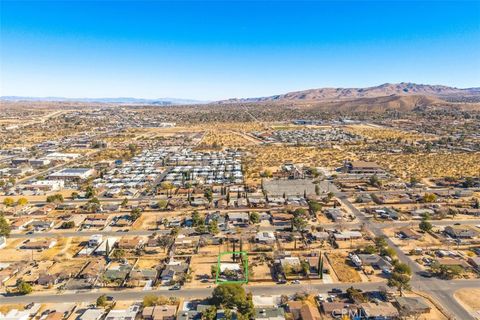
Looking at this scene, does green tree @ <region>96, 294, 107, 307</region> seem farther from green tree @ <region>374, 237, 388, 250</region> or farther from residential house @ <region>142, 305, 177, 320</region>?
→ green tree @ <region>374, 237, 388, 250</region>

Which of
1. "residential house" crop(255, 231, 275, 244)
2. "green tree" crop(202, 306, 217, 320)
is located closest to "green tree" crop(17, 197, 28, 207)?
"residential house" crop(255, 231, 275, 244)

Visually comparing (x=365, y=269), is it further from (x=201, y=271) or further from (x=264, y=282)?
(x=201, y=271)

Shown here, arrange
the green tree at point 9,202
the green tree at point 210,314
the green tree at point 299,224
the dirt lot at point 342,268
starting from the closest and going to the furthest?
the green tree at point 210,314 → the dirt lot at point 342,268 → the green tree at point 299,224 → the green tree at point 9,202

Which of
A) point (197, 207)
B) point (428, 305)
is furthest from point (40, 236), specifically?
point (428, 305)

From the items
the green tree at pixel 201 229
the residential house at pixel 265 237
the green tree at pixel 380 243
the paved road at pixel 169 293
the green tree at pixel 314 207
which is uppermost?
the green tree at pixel 314 207

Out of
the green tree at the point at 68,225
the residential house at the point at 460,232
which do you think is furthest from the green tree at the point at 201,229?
the residential house at the point at 460,232

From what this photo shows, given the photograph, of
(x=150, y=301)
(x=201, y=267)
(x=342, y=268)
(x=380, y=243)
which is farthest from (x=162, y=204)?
(x=380, y=243)

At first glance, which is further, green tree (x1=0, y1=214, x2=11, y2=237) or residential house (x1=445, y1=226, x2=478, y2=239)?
green tree (x1=0, y1=214, x2=11, y2=237)

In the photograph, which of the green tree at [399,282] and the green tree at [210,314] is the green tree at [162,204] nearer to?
the green tree at [210,314]

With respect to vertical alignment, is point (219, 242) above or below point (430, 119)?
below

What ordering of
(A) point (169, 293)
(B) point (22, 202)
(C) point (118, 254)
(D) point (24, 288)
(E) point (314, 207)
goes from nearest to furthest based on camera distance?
(D) point (24, 288) < (A) point (169, 293) < (C) point (118, 254) < (E) point (314, 207) < (B) point (22, 202)

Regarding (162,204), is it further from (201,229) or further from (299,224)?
(299,224)
